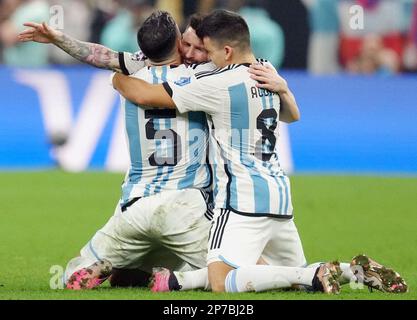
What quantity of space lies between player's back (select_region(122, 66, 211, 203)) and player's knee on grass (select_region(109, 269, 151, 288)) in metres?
0.56

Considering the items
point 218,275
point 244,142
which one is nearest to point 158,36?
point 244,142

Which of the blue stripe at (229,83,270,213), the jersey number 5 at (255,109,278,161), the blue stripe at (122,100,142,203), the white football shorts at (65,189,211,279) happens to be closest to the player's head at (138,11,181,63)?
the blue stripe at (122,100,142,203)

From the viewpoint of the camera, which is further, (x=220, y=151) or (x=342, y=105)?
(x=342, y=105)

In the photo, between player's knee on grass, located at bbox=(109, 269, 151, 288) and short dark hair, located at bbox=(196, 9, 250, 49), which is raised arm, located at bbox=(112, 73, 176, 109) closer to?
short dark hair, located at bbox=(196, 9, 250, 49)

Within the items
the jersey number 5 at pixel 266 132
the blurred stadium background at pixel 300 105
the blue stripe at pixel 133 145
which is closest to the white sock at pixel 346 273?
the jersey number 5 at pixel 266 132

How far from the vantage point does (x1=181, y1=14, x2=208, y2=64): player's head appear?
7879mm

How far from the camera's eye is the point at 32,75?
16844 mm

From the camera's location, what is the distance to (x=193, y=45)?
26.1 ft

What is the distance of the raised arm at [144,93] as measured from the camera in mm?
7641

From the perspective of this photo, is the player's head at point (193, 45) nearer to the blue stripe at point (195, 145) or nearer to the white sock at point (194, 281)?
the blue stripe at point (195, 145)
